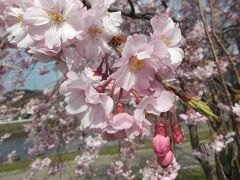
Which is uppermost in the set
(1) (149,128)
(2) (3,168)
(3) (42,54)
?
(2) (3,168)

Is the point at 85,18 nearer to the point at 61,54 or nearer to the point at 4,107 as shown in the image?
the point at 61,54

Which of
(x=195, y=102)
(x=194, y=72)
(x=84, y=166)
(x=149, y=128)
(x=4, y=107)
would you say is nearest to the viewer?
(x=195, y=102)

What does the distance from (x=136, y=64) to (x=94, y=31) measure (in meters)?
0.16

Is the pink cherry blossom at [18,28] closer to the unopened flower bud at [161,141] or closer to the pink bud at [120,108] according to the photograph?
the pink bud at [120,108]

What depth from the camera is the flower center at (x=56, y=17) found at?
1075 millimetres

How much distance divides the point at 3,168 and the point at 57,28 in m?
13.6

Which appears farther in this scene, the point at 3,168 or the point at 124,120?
the point at 3,168

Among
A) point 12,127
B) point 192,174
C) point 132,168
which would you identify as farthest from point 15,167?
point 192,174

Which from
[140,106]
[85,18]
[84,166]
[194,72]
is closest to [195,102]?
[140,106]

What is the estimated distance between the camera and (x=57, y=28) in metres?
1.07

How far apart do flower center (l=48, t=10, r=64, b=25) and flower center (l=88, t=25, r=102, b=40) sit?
0.28ft

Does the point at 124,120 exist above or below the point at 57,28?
below

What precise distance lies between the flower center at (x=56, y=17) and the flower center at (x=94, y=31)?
0.09 m

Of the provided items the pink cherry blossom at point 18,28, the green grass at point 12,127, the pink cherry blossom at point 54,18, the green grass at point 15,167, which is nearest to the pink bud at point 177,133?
the pink cherry blossom at point 54,18
